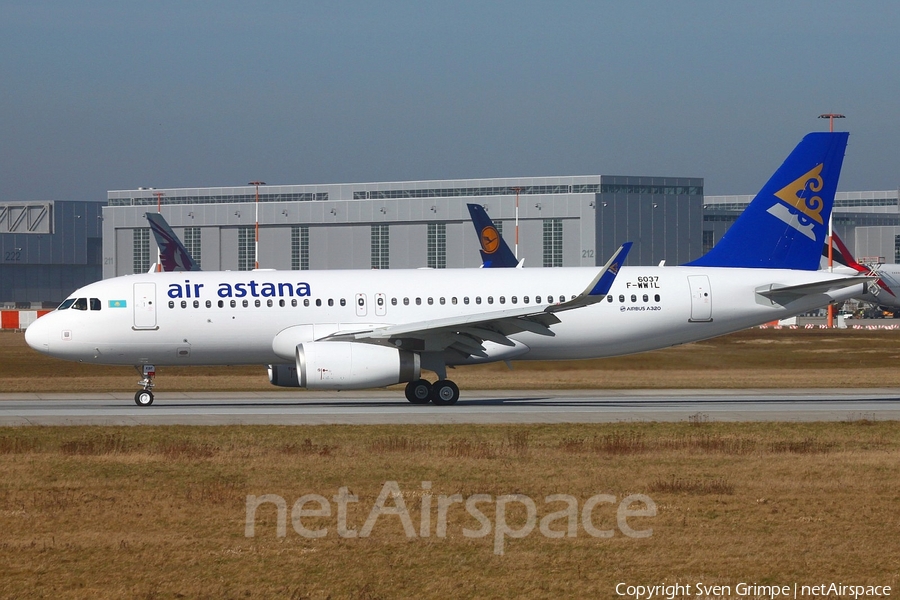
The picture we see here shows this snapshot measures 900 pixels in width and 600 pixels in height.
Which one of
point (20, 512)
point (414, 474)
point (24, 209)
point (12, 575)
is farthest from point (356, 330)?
point (24, 209)

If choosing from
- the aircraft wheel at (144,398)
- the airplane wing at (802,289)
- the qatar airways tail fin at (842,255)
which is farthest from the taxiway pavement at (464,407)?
the qatar airways tail fin at (842,255)

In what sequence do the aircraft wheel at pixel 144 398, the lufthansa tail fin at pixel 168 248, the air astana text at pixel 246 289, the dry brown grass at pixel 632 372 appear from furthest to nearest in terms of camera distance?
1. the lufthansa tail fin at pixel 168 248
2. the dry brown grass at pixel 632 372
3. the air astana text at pixel 246 289
4. the aircraft wheel at pixel 144 398

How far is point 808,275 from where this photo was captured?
31484 mm

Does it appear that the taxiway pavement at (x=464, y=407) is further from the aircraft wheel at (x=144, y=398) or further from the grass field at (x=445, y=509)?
the grass field at (x=445, y=509)

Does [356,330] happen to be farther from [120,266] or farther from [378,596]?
[120,266]

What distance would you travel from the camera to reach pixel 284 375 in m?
30.1

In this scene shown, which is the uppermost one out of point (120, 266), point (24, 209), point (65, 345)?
point (24, 209)

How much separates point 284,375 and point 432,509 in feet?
55.9

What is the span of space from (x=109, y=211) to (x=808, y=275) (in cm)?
8884

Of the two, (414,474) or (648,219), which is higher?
(648,219)
